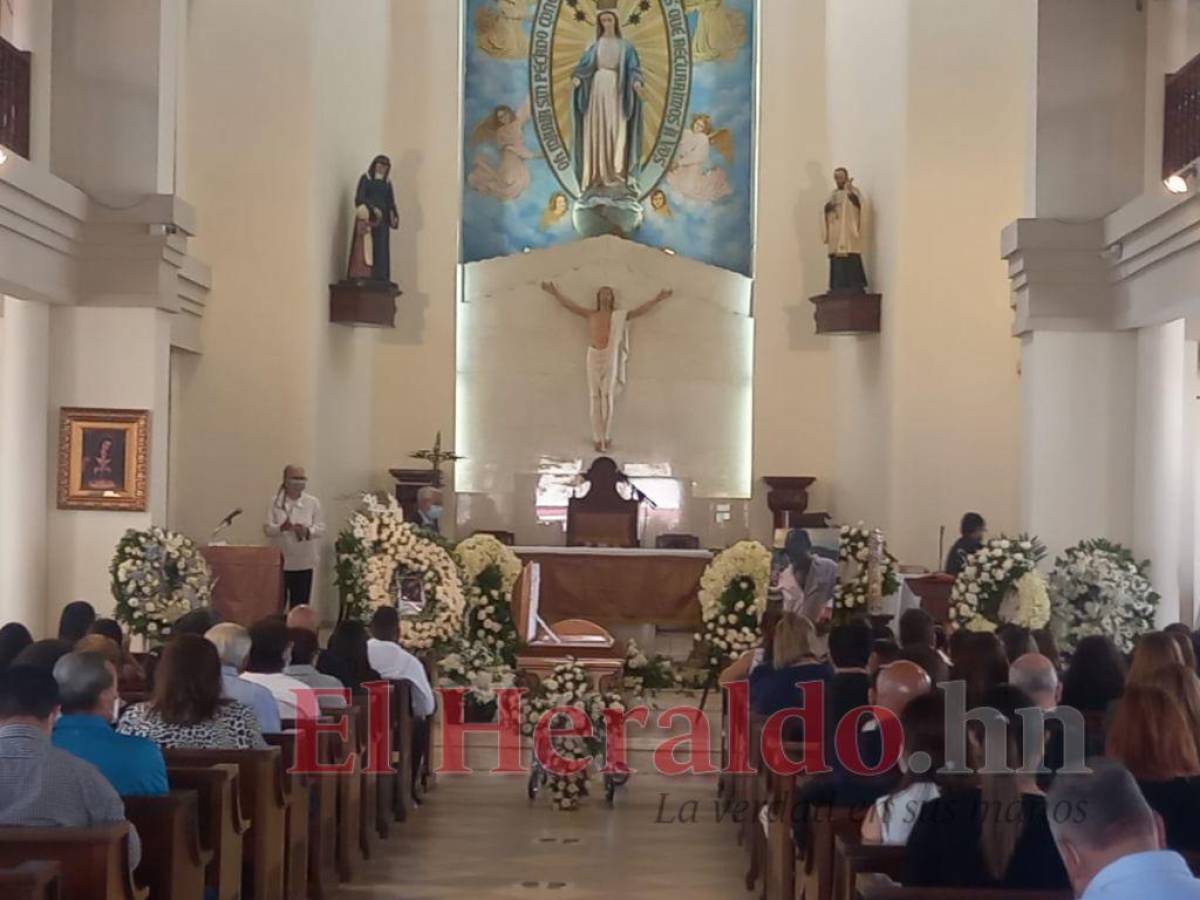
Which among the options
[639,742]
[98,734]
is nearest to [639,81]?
[639,742]

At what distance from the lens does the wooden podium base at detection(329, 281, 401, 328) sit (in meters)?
16.0

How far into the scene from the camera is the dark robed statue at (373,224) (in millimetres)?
16156

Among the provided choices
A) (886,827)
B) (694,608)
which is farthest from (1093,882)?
(694,608)

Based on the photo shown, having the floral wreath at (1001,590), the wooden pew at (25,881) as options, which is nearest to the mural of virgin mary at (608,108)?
the floral wreath at (1001,590)

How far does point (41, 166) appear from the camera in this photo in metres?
11.8

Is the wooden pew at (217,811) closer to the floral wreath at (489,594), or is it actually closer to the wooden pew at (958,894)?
the wooden pew at (958,894)

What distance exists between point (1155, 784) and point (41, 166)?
9.32m

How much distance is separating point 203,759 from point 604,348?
12.3 meters

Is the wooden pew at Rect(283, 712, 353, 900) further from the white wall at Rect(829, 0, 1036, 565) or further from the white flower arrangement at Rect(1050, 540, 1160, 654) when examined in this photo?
the white wall at Rect(829, 0, 1036, 565)

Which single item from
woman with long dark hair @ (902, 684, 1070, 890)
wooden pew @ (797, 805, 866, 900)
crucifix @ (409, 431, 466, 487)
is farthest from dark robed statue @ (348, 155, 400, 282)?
woman with long dark hair @ (902, 684, 1070, 890)

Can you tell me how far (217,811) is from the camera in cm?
578

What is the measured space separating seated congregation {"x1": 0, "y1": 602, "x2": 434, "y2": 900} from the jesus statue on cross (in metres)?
8.81

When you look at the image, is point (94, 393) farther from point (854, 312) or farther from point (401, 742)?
point (854, 312)

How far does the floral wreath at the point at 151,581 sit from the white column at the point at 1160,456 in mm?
6512
